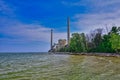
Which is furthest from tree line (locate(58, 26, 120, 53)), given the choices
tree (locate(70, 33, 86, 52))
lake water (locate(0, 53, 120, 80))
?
lake water (locate(0, 53, 120, 80))

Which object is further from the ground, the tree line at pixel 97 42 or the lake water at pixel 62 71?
the tree line at pixel 97 42

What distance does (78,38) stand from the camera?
333 ft

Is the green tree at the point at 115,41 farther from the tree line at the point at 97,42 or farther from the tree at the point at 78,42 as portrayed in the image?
the tree at the point at 78,42

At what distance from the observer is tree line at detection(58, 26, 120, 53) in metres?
68.7

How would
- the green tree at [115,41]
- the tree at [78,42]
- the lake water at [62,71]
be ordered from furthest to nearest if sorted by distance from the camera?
the tree at [78,42] < the green tree at [115,41] < the lake water at [62,71]

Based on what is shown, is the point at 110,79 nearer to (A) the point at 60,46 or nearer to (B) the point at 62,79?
(B) the point at 62,79

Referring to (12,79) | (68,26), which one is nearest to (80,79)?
(12,79)

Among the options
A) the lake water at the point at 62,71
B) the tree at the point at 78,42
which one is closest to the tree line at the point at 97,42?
the tree at the point at 78,42

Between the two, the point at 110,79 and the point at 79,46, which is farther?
the point at 79,46

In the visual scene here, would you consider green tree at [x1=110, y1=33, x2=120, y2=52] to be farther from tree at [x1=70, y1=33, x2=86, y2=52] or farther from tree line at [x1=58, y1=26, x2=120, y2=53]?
tree at [x1=70, y1=33, x2=86, y2=52]

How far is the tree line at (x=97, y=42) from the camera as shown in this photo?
68.7 meters

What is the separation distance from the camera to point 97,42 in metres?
92.0

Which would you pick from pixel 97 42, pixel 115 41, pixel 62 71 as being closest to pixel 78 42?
pixel 97 42

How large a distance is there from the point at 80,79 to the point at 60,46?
13090 cm
